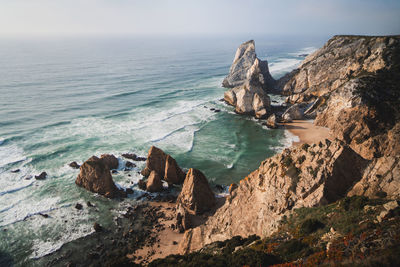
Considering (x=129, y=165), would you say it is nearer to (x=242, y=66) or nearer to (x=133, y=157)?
(x=133, y=157)

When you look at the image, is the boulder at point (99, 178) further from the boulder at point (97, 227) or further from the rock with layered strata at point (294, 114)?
the rock with layered strata at point (294, 114)

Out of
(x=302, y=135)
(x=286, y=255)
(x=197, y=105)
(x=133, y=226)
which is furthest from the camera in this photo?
(x=197, y=105)

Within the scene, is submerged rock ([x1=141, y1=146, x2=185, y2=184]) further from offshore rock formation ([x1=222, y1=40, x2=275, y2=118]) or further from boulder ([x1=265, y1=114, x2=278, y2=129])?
offshore rock formation ([x1=222, y1=40, x2=275, y2=118])

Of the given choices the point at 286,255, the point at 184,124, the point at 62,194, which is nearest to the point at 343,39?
the point at 184,124

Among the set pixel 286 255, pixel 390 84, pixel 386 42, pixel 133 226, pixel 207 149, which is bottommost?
pixel 133 226

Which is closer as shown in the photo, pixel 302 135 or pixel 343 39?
pixel 302 135

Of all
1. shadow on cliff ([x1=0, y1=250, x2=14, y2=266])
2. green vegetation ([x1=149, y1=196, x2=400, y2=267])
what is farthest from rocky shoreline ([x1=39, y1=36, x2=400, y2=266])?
shadow on cliff ([x1=0, y1=250, x2=14, y2=266])

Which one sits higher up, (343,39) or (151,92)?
(343,39)

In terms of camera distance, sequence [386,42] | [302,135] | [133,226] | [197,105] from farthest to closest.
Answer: [197,105], [386,42], [302,135], [133,226]

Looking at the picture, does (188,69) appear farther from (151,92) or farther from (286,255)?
(286,255)
